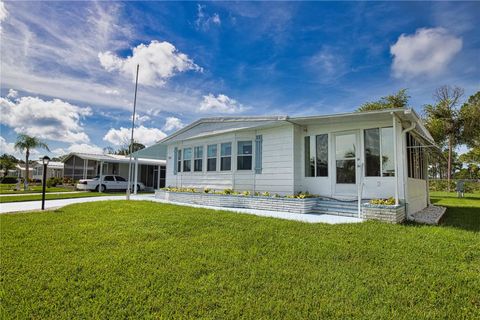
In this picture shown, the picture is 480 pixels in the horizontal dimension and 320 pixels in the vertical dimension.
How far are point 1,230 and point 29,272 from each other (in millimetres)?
3477

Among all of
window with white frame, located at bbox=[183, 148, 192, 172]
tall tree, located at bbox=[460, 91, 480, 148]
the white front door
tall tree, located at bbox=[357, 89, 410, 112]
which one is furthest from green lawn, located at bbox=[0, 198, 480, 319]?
tall tree, located at bbox=[460, 91, 480, 148]

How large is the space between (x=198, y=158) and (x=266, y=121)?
15.7 feet

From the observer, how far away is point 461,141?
80.9 feet

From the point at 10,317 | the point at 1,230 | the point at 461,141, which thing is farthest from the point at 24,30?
the point at 461,141

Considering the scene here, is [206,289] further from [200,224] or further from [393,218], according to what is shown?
[393,218]

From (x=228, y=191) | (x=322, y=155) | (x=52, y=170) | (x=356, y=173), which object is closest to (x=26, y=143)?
(x=52, y=170)

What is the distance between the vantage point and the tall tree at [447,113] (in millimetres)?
23453

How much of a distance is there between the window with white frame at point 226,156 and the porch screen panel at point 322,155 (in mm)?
4007

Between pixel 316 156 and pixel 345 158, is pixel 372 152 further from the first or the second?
pixel 316 156

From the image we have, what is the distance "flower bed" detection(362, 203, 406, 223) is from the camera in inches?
257

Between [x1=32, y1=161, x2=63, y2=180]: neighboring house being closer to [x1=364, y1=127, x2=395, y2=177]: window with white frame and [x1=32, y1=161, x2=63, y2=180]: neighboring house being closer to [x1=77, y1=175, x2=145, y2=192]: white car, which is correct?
[x1=77, y1=175, x2=145, y2=192]: white car

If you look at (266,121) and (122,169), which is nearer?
(266,121)

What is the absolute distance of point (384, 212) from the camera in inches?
262

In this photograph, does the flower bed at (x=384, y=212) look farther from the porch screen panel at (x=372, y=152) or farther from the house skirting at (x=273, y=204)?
the porch screen panel at (x=372, y=152)
